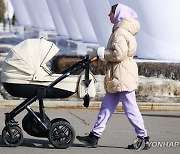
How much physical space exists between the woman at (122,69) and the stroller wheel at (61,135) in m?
0.28

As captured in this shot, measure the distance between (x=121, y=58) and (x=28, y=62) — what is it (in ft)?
3.66

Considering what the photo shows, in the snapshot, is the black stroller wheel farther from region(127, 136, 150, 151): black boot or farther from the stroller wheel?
region(127, 136, 150, 151): black boot

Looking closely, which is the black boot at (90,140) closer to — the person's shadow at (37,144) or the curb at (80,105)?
the person's shadow at (37,144)

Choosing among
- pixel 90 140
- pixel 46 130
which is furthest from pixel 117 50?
pixel 46 130

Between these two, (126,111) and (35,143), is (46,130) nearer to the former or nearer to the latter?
(35,143)

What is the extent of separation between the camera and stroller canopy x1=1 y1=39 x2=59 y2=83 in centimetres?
730

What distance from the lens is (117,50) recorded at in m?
7.12

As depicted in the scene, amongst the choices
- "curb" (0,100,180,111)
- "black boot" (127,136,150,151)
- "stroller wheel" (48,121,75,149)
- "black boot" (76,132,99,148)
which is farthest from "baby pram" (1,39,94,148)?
"curb" (0,100,180,111)

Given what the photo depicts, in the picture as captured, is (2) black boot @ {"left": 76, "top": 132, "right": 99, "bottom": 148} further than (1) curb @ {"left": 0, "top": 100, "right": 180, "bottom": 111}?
No

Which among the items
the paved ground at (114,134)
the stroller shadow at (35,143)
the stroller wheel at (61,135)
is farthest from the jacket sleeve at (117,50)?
the stroller shadow at (35,143)

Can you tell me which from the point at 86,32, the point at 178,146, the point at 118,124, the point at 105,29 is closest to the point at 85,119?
the point at 118,124

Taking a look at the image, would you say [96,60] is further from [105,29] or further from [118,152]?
[105,29]

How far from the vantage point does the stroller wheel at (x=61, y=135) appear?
24.1 ft

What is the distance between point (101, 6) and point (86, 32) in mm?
5715
